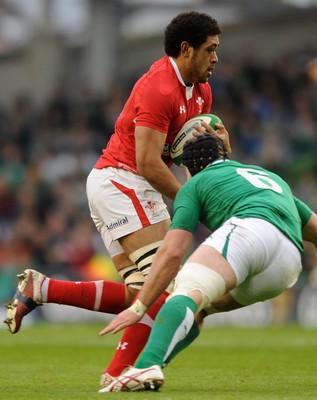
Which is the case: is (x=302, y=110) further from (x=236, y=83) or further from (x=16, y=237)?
(x=16, y=237)

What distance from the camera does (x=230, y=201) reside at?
6.71 meters

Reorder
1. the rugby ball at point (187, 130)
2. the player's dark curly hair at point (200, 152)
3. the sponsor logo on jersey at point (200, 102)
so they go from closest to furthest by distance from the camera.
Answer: the player's dark curly hair at point (200, 152), the rugby ball at point (187, 130), the sponsor logo on jersey at point (200, 102)

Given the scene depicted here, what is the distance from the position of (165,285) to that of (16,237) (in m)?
13.2

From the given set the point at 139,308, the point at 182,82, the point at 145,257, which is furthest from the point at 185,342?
the point at 182,82

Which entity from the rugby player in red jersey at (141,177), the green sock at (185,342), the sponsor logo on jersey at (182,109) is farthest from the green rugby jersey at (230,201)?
the sponsor logo on jersey at (182,109)

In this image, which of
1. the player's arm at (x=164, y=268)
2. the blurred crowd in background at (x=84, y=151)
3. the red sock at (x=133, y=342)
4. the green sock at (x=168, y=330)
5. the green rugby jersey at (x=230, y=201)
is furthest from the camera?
the blurred crowd in background at (x=84, y=151)

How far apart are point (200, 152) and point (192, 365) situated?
344 cm

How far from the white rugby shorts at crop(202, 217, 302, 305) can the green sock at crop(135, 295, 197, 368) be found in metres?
0.36

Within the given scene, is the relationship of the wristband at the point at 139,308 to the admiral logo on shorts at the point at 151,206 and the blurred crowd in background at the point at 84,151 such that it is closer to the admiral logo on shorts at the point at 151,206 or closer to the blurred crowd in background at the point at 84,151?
the admiral logo on shorts at the point at 151,206

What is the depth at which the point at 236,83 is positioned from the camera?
69.3 feet

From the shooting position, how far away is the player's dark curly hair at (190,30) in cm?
767

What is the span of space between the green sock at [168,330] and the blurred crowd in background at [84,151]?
11219 millimetres

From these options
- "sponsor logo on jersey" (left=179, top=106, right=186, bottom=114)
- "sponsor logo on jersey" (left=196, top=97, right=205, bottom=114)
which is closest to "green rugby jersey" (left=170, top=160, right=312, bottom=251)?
"sponsor logo on jersey" (left=179, top=106, right=186, bottom=114)

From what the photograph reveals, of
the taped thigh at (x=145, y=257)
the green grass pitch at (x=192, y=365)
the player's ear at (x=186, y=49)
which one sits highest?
the player's ear at (x=186, y=49)
